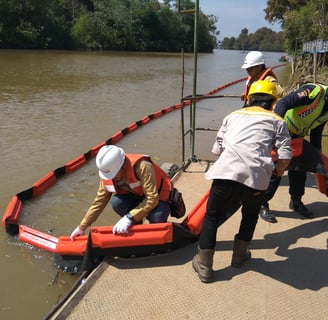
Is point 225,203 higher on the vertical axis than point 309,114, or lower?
lower

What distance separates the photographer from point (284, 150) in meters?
2.74

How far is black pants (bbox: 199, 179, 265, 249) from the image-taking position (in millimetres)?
2699

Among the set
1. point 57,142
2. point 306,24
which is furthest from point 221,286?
point 306,24

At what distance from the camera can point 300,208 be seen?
4152mm

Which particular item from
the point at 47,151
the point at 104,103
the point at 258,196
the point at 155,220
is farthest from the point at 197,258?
the point at 104,103

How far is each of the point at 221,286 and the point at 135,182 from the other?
1.07 metres

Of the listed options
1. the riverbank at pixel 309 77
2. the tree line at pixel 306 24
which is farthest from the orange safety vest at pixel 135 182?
the tree line at pixel 306 24

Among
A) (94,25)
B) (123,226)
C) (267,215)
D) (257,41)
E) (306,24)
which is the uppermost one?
(257,41)

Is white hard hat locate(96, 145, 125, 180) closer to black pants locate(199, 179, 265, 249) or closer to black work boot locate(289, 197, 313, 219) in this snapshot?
black pants locate(199, 179, 265, 249)

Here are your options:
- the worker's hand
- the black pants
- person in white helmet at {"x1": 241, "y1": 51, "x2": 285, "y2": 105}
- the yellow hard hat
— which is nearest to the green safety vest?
person in white helmet at {"x1": 241, "y1": 51, "x2": 285, "y2": 105}

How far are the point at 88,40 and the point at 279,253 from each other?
172ft

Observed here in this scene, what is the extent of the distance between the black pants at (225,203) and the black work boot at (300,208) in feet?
4.58

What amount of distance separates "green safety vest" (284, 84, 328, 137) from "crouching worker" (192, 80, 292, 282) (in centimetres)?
105

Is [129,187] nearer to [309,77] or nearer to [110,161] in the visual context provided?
Answer: [110,161]
